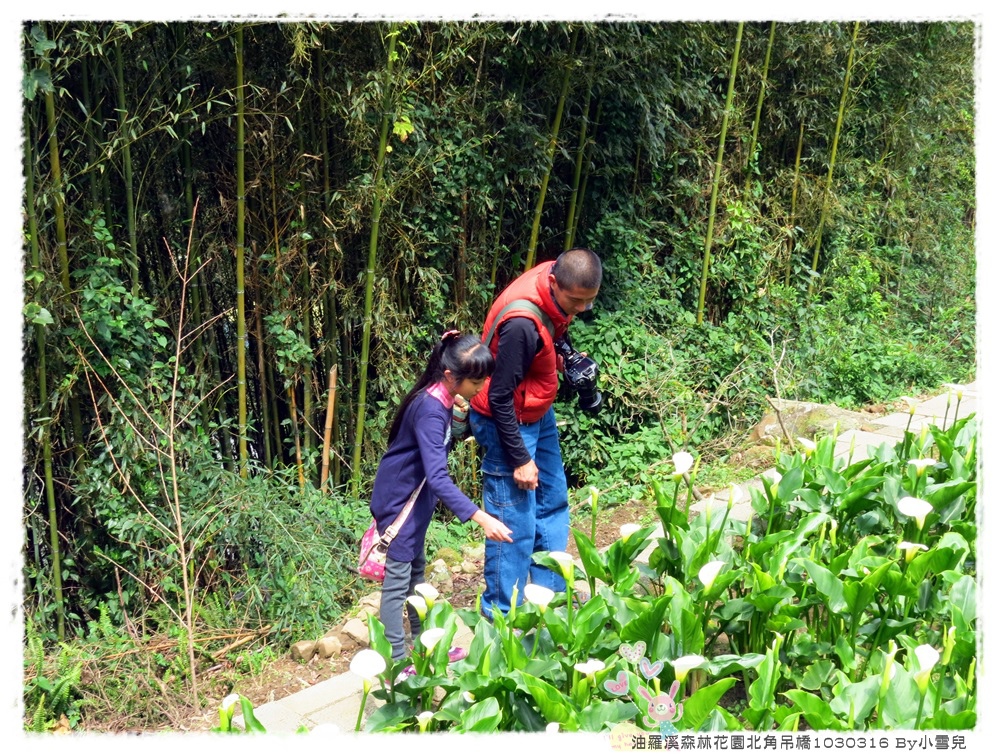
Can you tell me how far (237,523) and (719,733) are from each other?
2348mm

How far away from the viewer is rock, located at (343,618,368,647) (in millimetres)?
3484

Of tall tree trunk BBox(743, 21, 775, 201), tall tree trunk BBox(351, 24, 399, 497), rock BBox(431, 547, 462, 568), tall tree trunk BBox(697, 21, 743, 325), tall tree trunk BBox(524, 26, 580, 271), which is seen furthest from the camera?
tall tree trunk BBox(743, 21, 775, 201)

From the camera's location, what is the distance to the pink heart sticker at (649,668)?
7.77ft

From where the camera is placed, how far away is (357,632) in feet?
11.5

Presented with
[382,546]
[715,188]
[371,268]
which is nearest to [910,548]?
[382,546]

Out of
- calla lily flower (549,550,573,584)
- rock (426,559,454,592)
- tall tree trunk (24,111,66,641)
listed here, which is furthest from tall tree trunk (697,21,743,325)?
tall tree trunk (24,111,66,641)

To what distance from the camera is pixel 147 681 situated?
3395 mm

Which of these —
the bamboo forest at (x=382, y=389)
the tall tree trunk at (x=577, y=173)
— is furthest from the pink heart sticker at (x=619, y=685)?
the tall tree trunk at (x=577, y=173)

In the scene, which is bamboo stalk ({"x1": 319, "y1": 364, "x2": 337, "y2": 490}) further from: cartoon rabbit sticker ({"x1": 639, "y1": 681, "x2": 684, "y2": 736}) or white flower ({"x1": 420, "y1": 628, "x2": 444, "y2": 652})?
cartoon rabbit sticker ({"x1": 639, "y1": 681, "x2": 684, "y2": 736})

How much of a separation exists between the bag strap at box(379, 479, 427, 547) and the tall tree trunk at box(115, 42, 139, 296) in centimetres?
170

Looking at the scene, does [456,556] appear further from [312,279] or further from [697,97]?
[697,97]

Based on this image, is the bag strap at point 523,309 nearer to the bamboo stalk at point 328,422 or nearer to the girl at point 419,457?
the girl at point 419,457

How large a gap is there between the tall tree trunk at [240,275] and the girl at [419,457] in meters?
1.38

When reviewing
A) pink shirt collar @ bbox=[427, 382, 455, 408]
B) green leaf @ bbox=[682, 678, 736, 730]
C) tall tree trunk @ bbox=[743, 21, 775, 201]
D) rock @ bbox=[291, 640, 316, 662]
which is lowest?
rock @ bbox=[291, 640, 316, 662]
